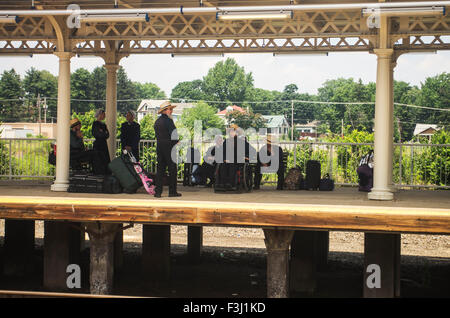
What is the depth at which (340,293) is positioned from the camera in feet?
41.3

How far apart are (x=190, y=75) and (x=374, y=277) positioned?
8266cm

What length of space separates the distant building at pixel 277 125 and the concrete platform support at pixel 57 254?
72409mm

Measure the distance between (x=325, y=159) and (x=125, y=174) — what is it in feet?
24.3

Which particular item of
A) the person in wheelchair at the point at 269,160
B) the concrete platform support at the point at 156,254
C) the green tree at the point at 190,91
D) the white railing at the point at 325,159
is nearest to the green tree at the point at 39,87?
the green tree at the point at 190,91

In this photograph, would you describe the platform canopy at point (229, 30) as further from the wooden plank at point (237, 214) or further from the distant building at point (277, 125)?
the distant building at point (277, 125)

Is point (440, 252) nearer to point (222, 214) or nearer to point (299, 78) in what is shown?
point (222, 214)

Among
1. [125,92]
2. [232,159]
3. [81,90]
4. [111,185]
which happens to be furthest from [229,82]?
[111,185]

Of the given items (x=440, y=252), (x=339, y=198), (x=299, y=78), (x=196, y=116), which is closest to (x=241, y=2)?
(x=339, y=198)

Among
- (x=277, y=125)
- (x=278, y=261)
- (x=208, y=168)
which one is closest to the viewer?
(x=278, y=261)

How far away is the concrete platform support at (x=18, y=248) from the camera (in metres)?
14.1

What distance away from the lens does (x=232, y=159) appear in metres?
13.0

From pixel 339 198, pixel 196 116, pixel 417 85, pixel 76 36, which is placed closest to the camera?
pixel 339 198

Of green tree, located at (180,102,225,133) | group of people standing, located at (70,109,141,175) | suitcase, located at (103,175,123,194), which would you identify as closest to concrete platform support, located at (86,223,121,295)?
suitcase, located at (103,175,123,194)

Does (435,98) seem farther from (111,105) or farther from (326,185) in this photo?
(111,105)
